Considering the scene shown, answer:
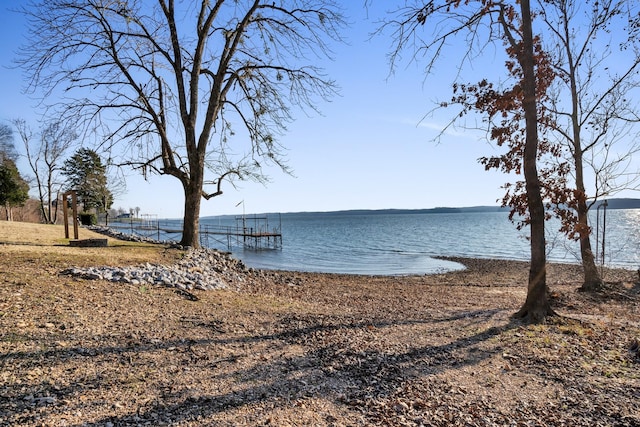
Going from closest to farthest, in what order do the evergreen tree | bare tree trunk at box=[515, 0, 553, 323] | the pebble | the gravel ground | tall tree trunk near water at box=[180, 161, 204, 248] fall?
the gravel ground, bare tree trunk at box=[515, 0, 553, 323], the pebble, tall tree trunk near water at box=[180, 161, 204, 248], the evergreen tree

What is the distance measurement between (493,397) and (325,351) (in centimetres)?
216

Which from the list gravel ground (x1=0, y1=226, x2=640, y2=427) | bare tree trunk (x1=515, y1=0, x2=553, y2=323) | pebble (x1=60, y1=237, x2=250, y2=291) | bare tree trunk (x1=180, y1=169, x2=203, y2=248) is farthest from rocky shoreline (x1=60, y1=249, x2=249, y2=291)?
bare tree trunk (x1=515, y1=0, x2=553, y2=323)

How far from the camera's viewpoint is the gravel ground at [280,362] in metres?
3.54

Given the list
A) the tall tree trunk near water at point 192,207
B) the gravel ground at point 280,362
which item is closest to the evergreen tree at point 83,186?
the tall tree trunk near water at point 192,207

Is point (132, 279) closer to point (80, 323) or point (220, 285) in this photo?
point (220, 285)

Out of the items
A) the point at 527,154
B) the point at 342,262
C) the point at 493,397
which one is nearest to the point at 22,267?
the point at 493,397

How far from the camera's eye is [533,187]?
7.39m

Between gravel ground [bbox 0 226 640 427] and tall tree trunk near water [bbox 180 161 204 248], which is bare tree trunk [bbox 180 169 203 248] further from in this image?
gravel ground [bbox 0 226 640 427]

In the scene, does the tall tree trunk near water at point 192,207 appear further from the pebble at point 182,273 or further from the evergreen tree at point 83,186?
the evergreen tree at point 83,186

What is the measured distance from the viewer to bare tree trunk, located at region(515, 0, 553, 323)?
7.36 metres

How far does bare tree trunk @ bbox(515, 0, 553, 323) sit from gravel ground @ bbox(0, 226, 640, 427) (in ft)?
1.52

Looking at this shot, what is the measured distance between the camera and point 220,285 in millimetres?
9820

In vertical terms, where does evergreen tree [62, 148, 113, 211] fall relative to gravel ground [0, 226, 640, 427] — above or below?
above

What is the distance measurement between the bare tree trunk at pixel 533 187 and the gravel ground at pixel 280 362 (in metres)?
0.46
